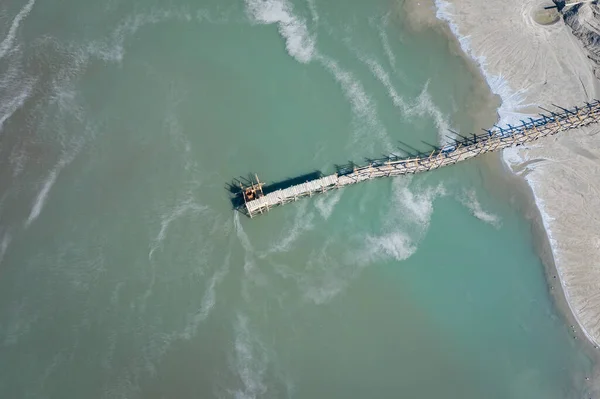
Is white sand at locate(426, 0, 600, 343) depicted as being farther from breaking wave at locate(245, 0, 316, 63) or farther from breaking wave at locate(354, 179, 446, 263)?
breaking wave at locate(245, 0, 316, 63)

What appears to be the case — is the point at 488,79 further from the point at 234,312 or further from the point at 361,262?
the point at 234,312

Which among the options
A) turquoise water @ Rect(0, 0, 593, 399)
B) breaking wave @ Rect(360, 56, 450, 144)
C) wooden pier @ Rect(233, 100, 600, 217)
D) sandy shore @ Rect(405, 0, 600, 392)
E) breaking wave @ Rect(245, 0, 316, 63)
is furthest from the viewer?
breaking wave @ Rect(245, 0, 316, 63)

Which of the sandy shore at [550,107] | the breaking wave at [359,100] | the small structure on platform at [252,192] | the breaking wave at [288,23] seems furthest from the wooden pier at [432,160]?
the breaking wave at [288,23]

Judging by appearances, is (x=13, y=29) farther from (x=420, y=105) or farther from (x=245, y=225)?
(x=420, y=105)

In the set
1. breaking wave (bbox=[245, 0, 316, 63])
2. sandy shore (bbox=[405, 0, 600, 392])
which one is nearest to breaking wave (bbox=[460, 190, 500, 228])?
sandy shore (bbox=[405, 0, 600, 392])

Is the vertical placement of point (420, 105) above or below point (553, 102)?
above

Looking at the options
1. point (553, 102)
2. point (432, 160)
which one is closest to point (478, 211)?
point (432, 160)
